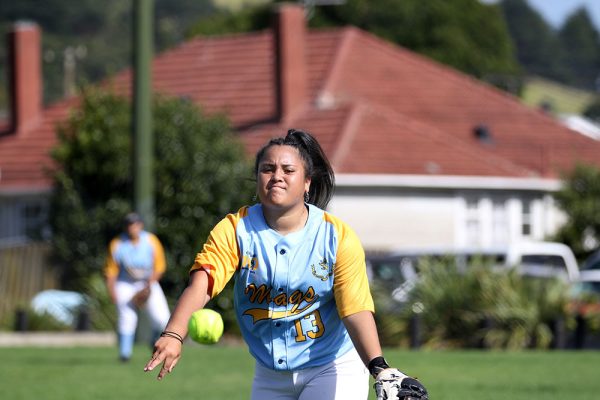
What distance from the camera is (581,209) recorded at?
122 ft

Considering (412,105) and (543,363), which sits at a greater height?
(412,105)

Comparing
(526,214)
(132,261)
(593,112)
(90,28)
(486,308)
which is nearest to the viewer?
(132,261)

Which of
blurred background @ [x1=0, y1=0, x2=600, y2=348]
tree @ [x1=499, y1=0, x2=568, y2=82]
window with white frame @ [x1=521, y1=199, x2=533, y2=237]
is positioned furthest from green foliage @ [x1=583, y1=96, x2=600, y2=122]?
window with white frame @ [x1=521, y1=199, x2=533, y2=237]

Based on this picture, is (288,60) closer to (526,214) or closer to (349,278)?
(526,214)

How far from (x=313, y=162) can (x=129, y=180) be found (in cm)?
2238

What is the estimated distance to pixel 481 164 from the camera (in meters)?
38.9

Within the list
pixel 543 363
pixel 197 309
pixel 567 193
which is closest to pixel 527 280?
pixel 543 363

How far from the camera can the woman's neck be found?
709 cm

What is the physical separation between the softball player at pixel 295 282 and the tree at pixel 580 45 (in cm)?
12960

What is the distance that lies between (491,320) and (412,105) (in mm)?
20288

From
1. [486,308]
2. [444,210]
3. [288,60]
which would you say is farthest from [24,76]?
[486,308]

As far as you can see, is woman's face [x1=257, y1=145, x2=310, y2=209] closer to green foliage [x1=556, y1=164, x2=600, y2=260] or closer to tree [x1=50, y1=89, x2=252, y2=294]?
tree [x1=50, y1=89, x2=252, y2=294]

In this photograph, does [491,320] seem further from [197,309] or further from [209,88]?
[209,88]

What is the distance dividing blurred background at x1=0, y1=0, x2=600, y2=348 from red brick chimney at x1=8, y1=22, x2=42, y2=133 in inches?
2.6
